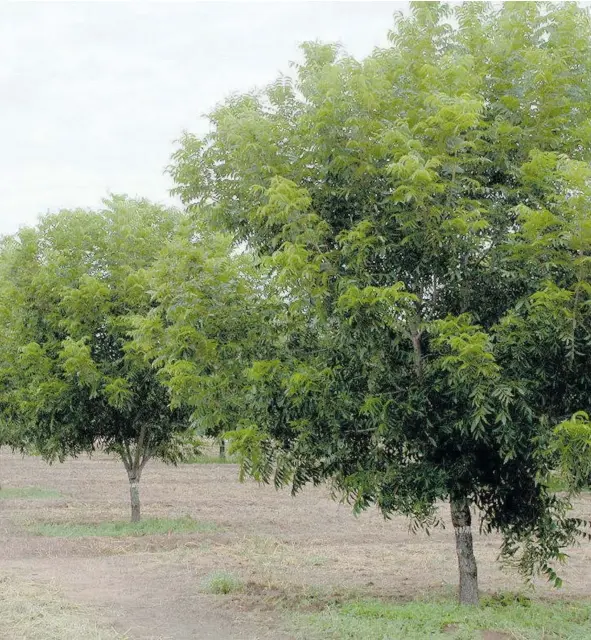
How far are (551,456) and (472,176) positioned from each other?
3.20m

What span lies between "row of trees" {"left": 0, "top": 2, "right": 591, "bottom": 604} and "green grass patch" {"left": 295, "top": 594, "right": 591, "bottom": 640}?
23.1 inches

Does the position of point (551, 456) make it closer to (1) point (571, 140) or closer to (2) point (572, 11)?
(1) point (571, 140)

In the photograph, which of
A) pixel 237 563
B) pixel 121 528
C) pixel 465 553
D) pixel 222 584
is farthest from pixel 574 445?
pixel 121 528

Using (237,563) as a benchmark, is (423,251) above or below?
above

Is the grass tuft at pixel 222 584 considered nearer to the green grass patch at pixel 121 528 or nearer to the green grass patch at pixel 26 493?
the green grass patch at pixel 121 528

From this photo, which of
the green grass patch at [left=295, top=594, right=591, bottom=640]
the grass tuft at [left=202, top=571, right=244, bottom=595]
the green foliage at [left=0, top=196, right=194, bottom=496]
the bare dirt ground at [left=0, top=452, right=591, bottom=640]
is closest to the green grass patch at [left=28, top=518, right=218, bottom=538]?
the bare dirt ground at [left=0, top=452, right=591, bottom=640]

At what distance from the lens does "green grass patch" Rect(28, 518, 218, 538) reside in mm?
18906

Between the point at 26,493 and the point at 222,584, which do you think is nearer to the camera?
the point at 222,584

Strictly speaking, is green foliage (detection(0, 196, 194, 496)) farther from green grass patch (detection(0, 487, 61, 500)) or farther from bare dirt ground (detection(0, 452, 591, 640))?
green grass patch (detection(0, 487, 61, 500))

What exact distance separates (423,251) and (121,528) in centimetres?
1396

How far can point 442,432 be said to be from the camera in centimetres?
881

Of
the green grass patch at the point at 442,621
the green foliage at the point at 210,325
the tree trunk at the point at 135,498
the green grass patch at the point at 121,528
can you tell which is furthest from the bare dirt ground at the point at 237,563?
the green foliage at the point at 210,325

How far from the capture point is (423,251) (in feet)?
27.6

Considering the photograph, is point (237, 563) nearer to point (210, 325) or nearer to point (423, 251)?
point (210, 325)
